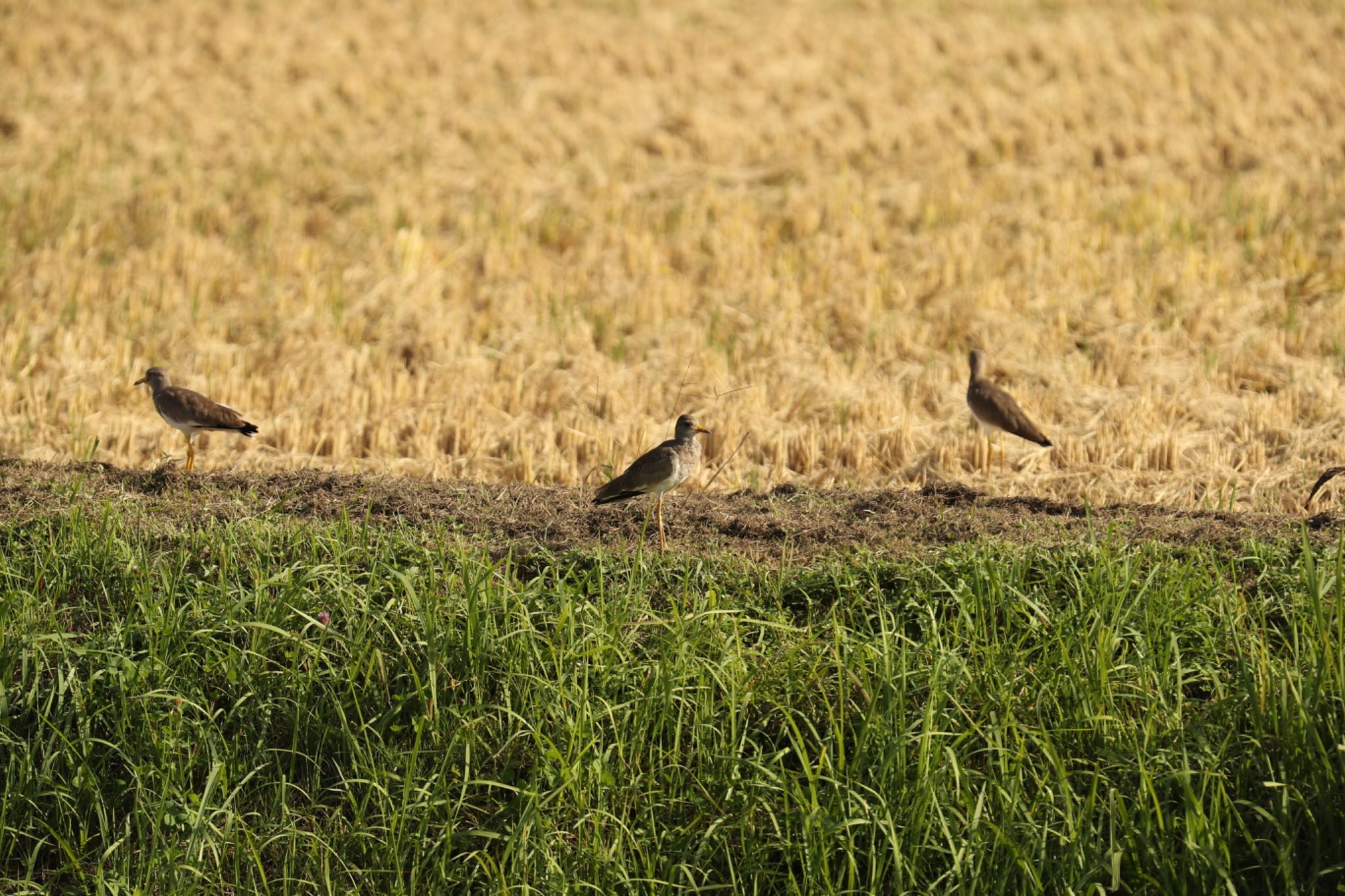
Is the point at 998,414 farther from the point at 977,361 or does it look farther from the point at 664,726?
the point at 664,726

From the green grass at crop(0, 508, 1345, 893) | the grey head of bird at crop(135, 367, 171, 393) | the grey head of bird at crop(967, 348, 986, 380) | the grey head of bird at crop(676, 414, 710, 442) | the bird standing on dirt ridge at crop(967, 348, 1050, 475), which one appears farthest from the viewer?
the grey head of bird at crop(967, 348, 986, 380)

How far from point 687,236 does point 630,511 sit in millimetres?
6768

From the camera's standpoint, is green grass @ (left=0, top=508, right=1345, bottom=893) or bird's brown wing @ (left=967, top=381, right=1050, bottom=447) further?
bird's brown wing @ (left=967, top=381, right=1050, bottom=447)

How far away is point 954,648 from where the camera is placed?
526cm

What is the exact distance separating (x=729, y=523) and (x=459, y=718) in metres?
2.20

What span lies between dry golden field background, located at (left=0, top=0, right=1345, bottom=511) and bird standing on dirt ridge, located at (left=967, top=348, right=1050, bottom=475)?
326 mm

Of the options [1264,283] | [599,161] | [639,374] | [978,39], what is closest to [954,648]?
[639,374]

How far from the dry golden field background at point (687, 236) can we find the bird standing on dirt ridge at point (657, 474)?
1.79 meters

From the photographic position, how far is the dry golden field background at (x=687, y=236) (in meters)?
9.36

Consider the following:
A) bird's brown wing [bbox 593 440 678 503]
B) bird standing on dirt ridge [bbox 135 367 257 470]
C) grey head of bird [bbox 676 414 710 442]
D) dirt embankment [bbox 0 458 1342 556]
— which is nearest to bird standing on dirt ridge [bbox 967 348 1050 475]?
dirt embankment [bbox 0 458 1342 556]

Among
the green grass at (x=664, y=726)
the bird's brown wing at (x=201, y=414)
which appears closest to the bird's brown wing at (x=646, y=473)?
the green grass at (x=664, y=726)

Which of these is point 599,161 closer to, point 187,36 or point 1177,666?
point 187,36

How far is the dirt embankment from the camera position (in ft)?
21.6

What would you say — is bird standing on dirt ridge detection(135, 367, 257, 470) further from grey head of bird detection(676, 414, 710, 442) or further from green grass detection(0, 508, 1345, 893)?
grey head of bird detection(676, 414, 710, 442)
